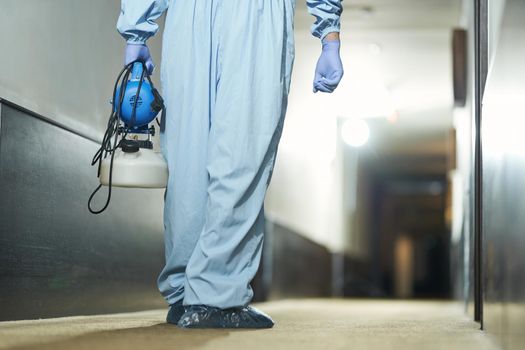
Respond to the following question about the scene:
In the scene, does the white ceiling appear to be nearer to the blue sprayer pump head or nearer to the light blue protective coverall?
the light blue protective coverall

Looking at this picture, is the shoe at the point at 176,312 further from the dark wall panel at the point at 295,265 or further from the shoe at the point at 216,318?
the dark wall panel at the point at 295,265

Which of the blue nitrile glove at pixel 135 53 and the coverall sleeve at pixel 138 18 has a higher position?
the coverall sleeve at pixel 138 18

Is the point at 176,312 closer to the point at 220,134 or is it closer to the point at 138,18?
the point at 220,134

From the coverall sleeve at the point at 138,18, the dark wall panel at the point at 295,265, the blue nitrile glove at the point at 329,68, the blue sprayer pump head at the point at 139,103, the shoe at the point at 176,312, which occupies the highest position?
the coverall sleeve at the point at 138,18

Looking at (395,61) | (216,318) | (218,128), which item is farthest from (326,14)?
(395,61)

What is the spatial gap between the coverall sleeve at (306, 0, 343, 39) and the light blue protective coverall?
107 mm

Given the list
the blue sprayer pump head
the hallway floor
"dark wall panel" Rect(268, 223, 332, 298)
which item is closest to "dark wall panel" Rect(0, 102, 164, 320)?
the hallway floor

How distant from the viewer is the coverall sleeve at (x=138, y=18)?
6.79 ft

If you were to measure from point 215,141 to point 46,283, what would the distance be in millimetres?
748

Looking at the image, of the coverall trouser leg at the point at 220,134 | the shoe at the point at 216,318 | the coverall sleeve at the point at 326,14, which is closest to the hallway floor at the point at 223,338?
the shoe at the point at 216,318

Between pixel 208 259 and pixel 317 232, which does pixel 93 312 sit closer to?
pixel 208 259

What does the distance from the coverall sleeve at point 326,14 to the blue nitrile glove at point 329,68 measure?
0.04m

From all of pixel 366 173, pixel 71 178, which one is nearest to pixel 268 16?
pixel 71 178

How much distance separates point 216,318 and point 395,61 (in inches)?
209
